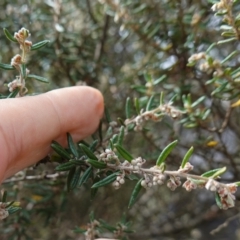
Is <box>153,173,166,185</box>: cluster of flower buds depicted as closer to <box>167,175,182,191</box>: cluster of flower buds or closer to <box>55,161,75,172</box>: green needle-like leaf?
<box>167,175,182,191</box>: cluster of flower buds

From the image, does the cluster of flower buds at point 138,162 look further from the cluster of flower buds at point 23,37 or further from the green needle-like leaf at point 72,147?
the cluster of flower buds at point 23,37

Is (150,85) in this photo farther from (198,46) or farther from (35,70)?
(35,70)

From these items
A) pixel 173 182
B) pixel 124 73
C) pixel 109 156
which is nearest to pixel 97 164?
pixel 109 156

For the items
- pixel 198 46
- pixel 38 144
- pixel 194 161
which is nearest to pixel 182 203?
pixel 194 161

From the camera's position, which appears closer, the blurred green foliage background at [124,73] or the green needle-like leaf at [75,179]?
the green needle-like leaf at [75,179]

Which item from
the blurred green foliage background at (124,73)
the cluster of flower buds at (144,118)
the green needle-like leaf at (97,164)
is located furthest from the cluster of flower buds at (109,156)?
the blurred green foliage background at (124,73)

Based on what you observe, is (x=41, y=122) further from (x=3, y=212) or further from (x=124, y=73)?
(x=124, y=73)

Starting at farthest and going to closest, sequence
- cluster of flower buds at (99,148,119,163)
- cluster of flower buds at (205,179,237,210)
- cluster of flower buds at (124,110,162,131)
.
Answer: cluster of flower buds at (124,110,162,131) → cluster of flower buds at (99,148,119,163) → cluster of flower buds at (205,179,237,210)

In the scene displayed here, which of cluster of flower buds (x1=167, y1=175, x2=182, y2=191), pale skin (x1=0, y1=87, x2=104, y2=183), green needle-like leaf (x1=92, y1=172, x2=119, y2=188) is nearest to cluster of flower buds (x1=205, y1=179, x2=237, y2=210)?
cluster of flower buds (x1=167, y1=175, x2=182, y2=191)
